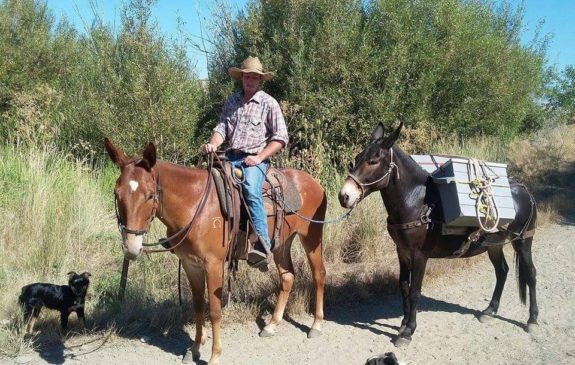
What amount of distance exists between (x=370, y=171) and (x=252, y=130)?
1232 mm

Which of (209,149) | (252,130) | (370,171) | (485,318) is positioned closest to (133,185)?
(209,149)

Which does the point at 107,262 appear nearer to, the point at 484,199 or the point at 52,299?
the point at 52,299

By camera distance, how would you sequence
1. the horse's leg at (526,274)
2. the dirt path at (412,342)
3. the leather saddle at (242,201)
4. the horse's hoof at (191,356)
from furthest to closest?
1. the horse's leg at (526,274)
2. the dirt path at (412,342)
3. the horse's hoof at (191,356)
4. the leather saddle at (242,201)

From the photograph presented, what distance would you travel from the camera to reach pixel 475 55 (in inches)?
592

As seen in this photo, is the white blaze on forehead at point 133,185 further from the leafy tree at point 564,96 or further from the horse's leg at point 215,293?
the leafy tree at point 564,96

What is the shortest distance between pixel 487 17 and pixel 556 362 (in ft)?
47.6

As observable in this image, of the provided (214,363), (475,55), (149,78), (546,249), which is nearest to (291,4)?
(149,78)

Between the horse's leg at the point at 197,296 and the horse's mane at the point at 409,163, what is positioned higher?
the horse's mane at the point at 409,163

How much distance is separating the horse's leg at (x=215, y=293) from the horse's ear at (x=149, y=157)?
104 centimetres

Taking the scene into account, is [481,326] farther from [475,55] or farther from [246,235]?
[475,55]

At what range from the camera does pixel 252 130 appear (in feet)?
16.8

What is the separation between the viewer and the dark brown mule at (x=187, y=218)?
148 inches

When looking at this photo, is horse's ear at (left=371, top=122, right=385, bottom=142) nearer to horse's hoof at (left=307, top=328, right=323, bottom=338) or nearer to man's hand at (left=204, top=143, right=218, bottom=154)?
man's hand at (left=204, top=143, right=218, bottom=154)

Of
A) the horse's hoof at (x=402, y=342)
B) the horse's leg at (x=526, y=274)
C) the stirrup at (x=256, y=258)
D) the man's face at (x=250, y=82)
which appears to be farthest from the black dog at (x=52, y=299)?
the horse's leg at (x=526, y=274)
